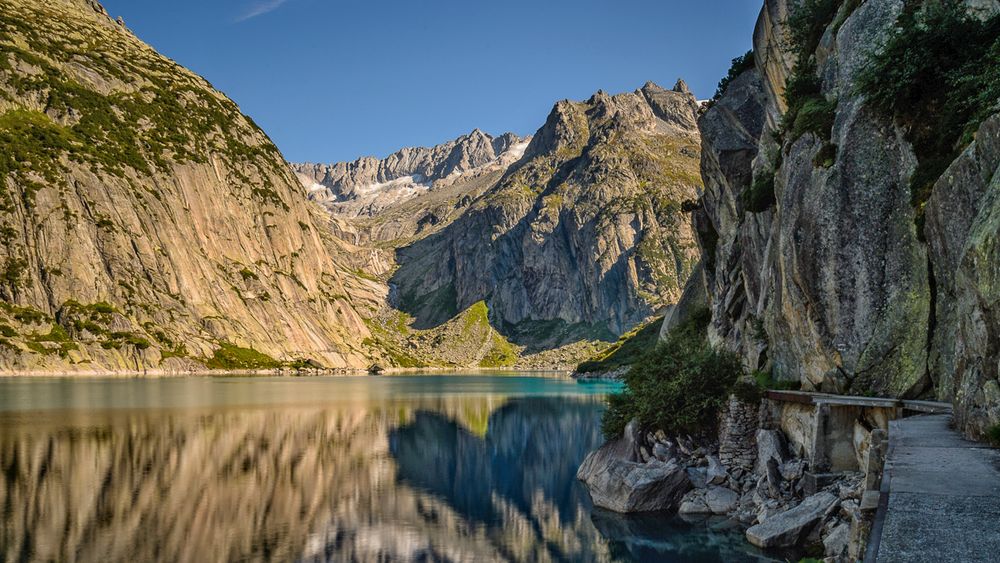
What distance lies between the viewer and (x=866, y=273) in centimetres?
3072

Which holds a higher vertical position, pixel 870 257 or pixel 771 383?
pixel 870 257

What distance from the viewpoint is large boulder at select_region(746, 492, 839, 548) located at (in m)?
27.6

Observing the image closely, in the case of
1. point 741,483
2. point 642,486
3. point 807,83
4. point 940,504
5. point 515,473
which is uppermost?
point 807,83

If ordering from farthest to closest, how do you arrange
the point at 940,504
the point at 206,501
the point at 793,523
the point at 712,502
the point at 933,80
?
the point at 206,501 → the point at 712,502 → the point at 933,80 → the point at 793,523 → the point at 940,504

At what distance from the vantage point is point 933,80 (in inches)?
1139

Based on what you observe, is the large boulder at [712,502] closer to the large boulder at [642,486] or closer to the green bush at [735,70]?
the large boulder at [642,486]

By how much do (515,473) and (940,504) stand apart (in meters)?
42.3

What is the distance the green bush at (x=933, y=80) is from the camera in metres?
26.3

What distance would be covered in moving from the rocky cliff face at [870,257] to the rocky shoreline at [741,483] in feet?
12.8

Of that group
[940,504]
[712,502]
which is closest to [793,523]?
[712,502]

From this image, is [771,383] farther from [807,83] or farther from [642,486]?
[807,83]

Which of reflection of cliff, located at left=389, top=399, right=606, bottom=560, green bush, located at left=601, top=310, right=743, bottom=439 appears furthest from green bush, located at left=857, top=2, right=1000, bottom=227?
reflection of cliff, located at left=389, top=399, right=606, bottom=560

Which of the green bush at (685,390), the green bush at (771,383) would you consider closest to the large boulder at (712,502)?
the green bush at (685,390)

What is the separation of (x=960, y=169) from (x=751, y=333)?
26952 mm
